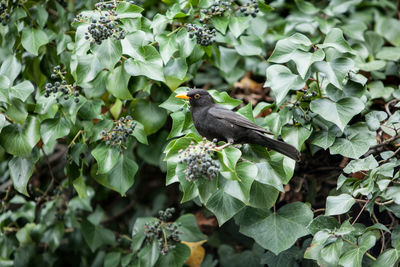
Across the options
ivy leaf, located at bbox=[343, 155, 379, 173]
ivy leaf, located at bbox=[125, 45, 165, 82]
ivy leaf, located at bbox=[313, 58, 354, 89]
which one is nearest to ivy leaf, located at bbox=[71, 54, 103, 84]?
ivy leaf, located at bbox=[125, 45, 165, 82]

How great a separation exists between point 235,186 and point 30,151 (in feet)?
4.45

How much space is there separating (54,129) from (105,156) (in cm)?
39

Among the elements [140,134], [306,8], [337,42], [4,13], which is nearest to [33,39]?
[4,13]

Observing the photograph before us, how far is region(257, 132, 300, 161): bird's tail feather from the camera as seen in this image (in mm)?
2648

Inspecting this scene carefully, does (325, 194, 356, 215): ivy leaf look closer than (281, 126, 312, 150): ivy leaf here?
Yes

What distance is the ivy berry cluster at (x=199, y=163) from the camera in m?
2.19

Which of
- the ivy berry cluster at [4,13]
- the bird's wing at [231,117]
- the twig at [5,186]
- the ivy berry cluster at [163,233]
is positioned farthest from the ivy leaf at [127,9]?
the twig at [5,186]

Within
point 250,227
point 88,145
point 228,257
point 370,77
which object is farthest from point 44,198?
point 370,77

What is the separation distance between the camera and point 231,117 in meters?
2.73

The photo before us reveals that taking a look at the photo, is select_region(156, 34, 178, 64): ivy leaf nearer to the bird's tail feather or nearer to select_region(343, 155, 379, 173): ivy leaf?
the bird's tail feather

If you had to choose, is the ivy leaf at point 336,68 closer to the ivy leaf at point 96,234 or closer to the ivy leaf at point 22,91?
the ivy leaf at point 22,91

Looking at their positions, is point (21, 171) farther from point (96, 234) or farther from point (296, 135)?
point (296, 135)

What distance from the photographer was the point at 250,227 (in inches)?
111

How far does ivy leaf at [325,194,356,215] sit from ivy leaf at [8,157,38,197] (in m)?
1.85
